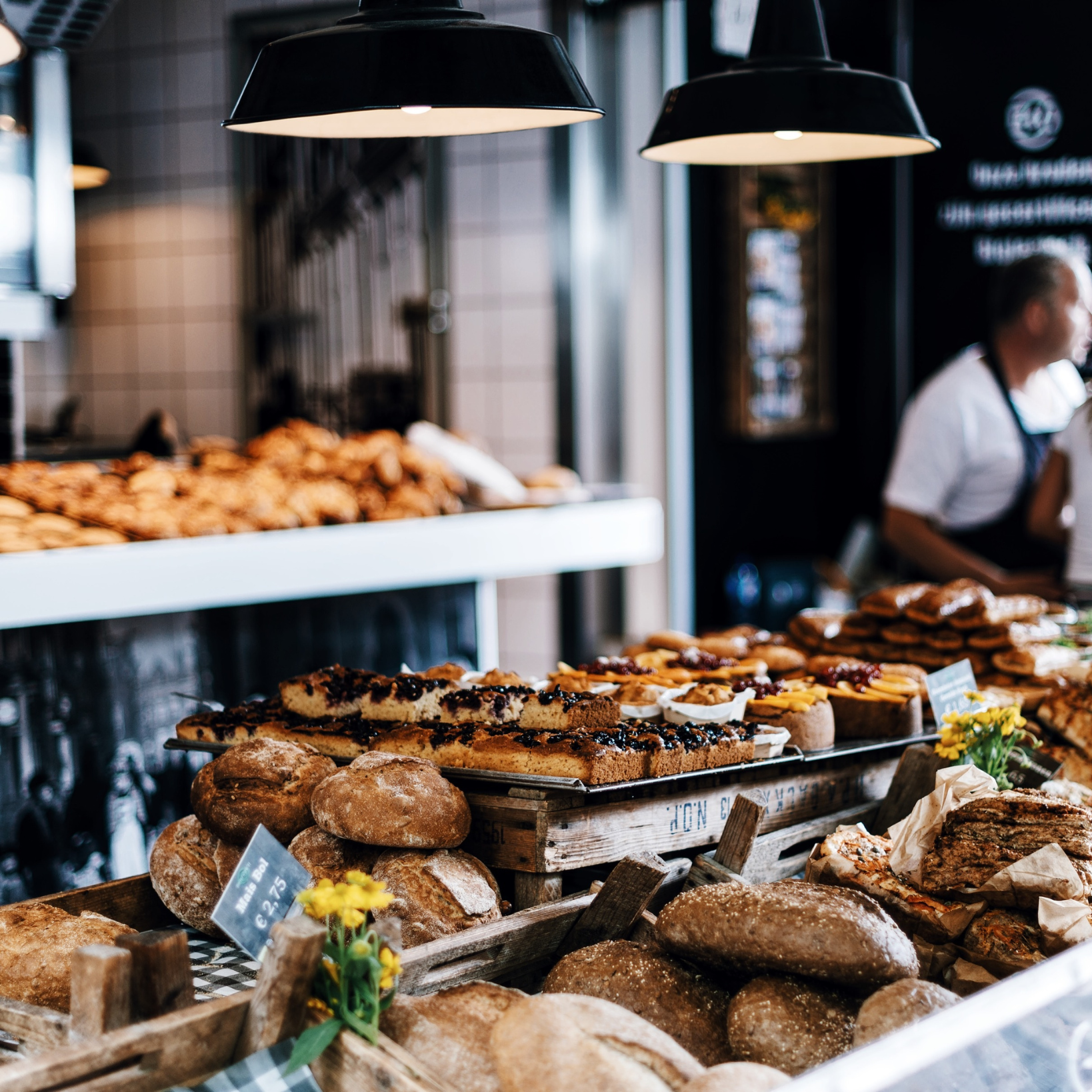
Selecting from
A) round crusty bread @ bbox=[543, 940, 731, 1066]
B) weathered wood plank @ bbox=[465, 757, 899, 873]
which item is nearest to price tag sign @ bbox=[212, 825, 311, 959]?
round crusty bread @ bbox=[543, 940, 731, 1066]

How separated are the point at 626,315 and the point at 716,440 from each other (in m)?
0.74

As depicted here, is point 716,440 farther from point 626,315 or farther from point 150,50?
point 150,50

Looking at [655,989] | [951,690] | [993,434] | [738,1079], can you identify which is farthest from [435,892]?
[993,434]

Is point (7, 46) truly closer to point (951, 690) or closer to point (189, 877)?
point (189, 877)

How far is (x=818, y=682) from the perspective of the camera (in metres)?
2.49

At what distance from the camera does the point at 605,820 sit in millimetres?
1905

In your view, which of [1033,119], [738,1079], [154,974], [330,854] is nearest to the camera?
[738,1079]

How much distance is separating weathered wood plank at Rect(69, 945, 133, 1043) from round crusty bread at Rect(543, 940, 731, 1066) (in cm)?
47

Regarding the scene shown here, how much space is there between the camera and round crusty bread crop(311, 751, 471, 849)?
176 cm

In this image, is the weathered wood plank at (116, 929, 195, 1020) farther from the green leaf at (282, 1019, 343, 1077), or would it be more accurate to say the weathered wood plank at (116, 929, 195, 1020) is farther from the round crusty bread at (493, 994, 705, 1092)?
the round crusty bread at (493, 994, 705, 1092)

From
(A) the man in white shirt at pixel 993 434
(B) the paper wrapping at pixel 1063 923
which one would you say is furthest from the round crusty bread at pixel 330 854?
(A) the man in white shirt at pixel 993 434

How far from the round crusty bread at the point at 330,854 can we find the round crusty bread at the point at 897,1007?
28.4 inches

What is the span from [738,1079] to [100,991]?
1.98ft

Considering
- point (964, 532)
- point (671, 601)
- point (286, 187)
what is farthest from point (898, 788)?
point (286, 187)
